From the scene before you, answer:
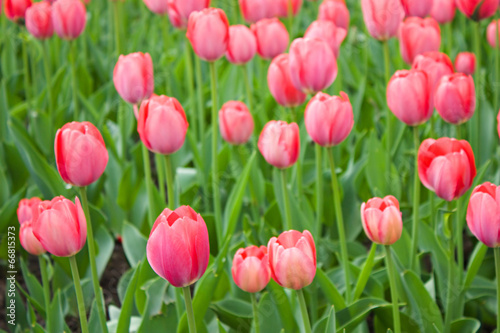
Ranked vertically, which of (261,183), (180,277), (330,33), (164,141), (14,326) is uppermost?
(330,33)

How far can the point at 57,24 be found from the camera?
1.83 meters

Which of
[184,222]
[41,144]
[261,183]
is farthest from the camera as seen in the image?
[41,144]

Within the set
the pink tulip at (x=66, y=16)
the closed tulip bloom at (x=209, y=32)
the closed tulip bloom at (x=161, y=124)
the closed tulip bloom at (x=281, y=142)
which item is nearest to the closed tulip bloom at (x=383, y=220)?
the closed tulip bloom at (x=281, y=142)

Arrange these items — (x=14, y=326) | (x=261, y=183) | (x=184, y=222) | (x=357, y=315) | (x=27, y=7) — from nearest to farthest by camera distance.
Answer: (x=184, y=222), (x=357, y=315), (x=14, y=326), (x=261, y=183), (x=27, y=7)

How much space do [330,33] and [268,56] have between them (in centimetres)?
23

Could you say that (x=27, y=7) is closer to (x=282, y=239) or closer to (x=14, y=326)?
(x=14, y=326)

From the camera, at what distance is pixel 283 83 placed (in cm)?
142

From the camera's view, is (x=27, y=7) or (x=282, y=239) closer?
(x=282, y=239)

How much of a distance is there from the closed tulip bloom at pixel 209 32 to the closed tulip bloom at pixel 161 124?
12.9 inches

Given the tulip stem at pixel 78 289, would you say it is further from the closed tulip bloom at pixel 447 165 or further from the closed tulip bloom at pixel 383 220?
the closed tulip bloom at pixel 447 165

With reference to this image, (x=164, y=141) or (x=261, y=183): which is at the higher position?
(x=164, y=141)

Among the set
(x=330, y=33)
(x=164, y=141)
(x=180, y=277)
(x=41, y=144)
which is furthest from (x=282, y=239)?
(x=41, y=144)

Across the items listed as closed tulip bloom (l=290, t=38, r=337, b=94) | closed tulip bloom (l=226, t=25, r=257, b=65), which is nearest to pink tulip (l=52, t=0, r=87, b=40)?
closed tulip bloom (l=226, t=25, r=257, b=65)

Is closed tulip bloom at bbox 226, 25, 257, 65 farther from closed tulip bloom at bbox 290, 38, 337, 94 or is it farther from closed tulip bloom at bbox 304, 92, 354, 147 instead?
closed tulip bloom at bbox 304, 92, 354, 147
